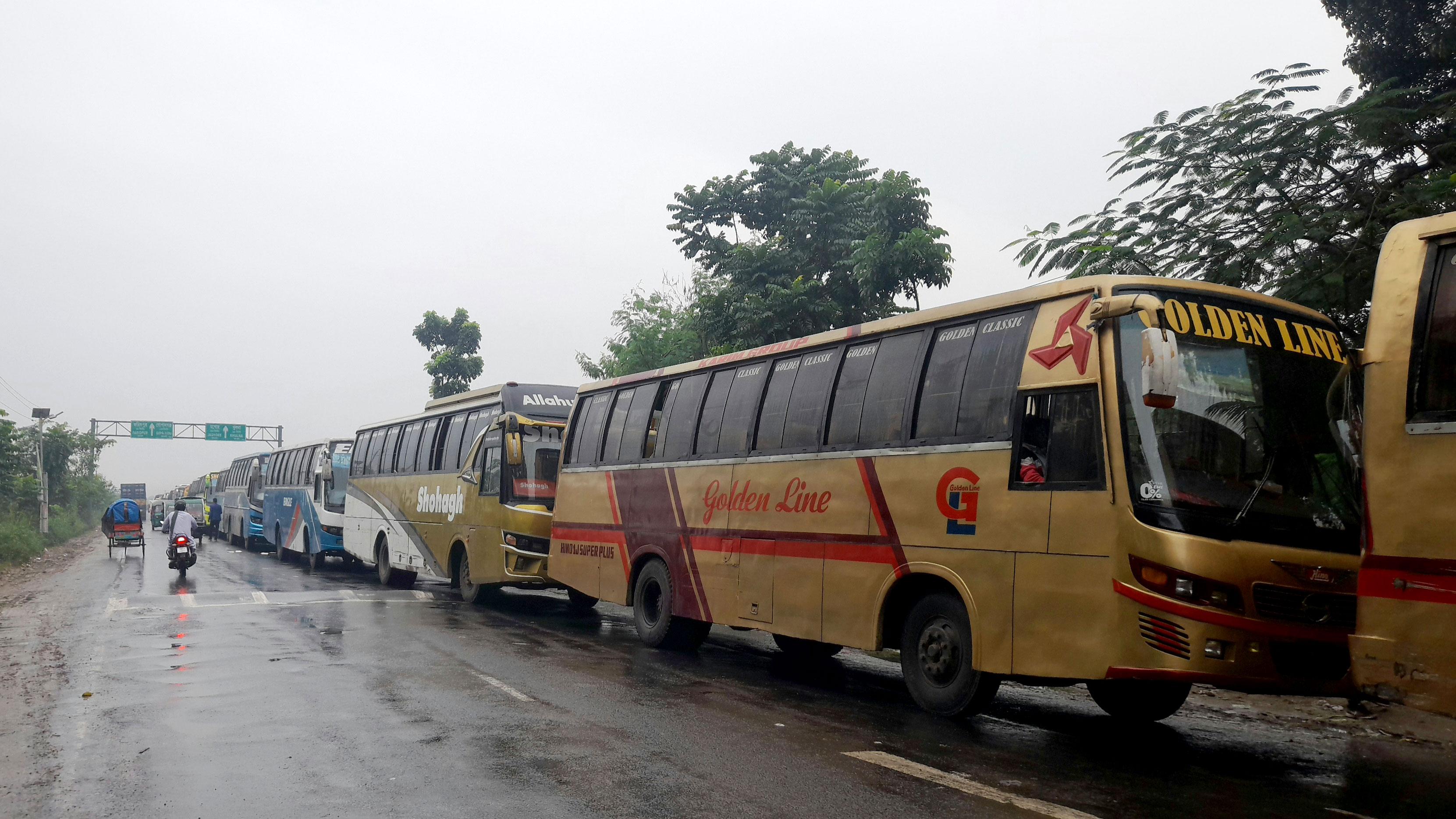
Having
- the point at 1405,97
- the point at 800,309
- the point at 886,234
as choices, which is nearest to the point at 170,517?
the point at 800,309

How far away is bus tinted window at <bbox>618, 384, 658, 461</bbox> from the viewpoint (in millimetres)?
12797

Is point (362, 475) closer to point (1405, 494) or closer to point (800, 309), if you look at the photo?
point (800, 309)

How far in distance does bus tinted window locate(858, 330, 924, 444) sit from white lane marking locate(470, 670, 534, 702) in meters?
3.41

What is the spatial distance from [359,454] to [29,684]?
14.5 meters

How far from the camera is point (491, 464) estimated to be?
16.4 m

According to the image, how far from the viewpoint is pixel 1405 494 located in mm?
5207

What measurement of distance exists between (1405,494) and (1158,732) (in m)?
3.37

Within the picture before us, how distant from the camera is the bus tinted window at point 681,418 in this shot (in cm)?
1184

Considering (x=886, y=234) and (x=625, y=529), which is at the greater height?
(x=886, y=234)

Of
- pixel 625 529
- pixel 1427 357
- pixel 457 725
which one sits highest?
pixel 1427 357

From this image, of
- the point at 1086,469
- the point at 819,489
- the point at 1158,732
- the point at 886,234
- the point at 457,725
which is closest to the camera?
the point at 1086,469

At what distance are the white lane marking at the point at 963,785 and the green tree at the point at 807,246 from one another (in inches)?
639

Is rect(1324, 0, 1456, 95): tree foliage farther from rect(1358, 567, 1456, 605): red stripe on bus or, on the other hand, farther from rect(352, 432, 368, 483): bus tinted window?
rect(352, 432, 368, 483): bus tinted window

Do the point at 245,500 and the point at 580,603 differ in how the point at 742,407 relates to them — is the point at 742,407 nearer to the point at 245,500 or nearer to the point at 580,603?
the point at 580,603
